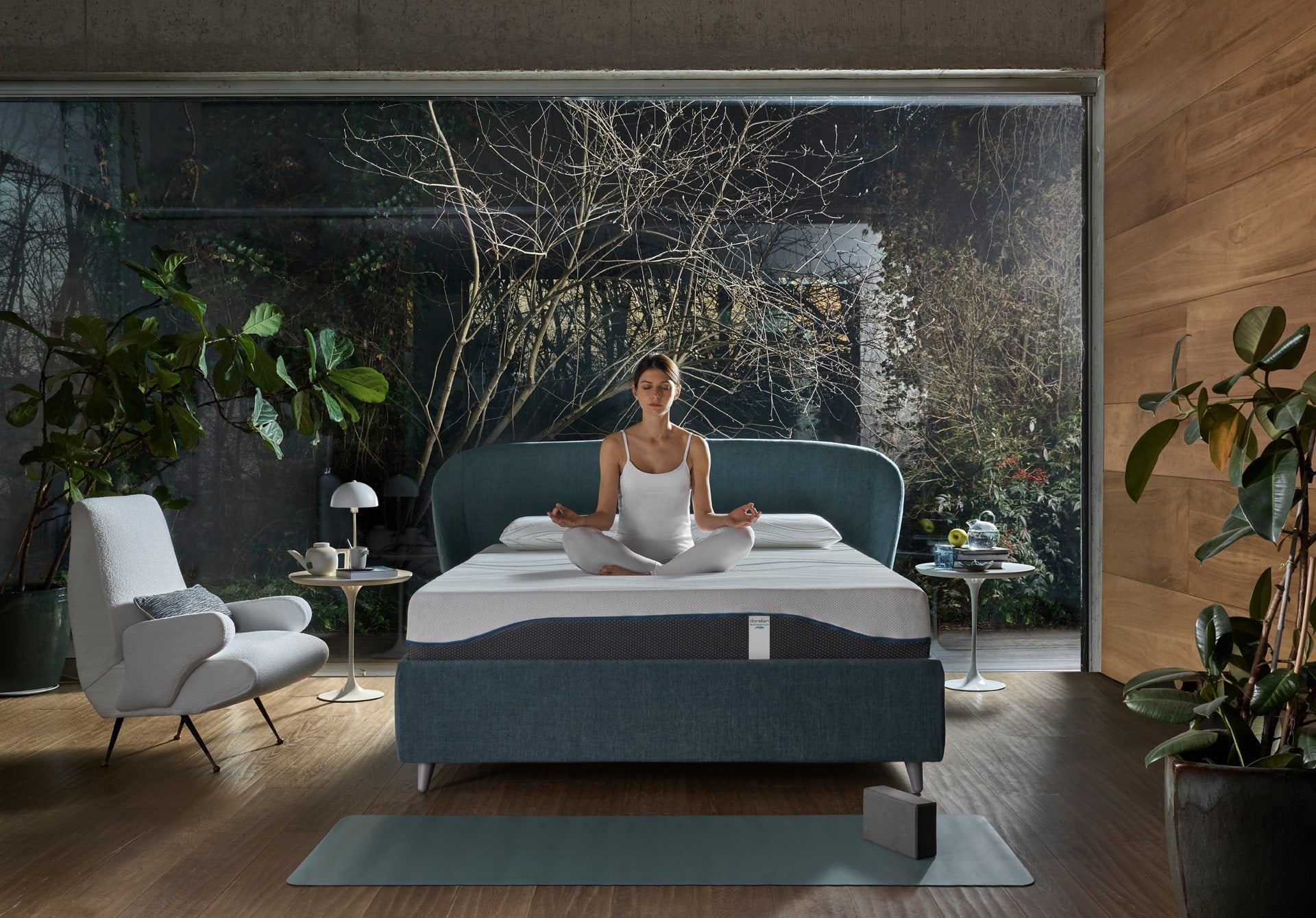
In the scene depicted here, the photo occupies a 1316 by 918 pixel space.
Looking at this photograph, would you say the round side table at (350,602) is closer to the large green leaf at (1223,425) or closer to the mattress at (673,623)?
the mattress at (673,623)

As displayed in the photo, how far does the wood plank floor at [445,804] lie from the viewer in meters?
2.47

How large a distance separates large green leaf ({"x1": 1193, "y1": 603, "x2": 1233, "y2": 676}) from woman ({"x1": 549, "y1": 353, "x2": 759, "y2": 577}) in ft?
5.55

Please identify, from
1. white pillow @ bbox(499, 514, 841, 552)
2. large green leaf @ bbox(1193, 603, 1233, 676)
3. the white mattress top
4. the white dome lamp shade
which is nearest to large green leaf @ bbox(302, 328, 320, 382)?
the white dome lamp shade

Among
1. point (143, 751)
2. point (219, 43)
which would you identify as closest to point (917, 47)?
point (219, 43)

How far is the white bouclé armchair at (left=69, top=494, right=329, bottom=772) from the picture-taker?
3.45m

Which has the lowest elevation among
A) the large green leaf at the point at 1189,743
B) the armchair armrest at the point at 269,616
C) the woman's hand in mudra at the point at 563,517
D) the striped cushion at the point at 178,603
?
the armchair armrest at the point at 269,616

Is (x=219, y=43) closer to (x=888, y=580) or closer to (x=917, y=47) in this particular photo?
(x=917, y=47)

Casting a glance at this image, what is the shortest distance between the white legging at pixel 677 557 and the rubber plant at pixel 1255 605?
1.55m

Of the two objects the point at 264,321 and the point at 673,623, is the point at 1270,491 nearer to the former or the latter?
the point at 673,623

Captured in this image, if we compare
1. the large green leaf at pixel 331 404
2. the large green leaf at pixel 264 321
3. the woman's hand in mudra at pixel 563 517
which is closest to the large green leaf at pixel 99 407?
the large green leaf at pixel 264 321

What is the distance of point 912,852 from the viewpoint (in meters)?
2.73

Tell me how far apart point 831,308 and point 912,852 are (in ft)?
9.60

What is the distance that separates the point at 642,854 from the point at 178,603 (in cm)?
195

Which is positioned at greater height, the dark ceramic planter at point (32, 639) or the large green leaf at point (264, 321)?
the large green leaf at point (264, 321)
